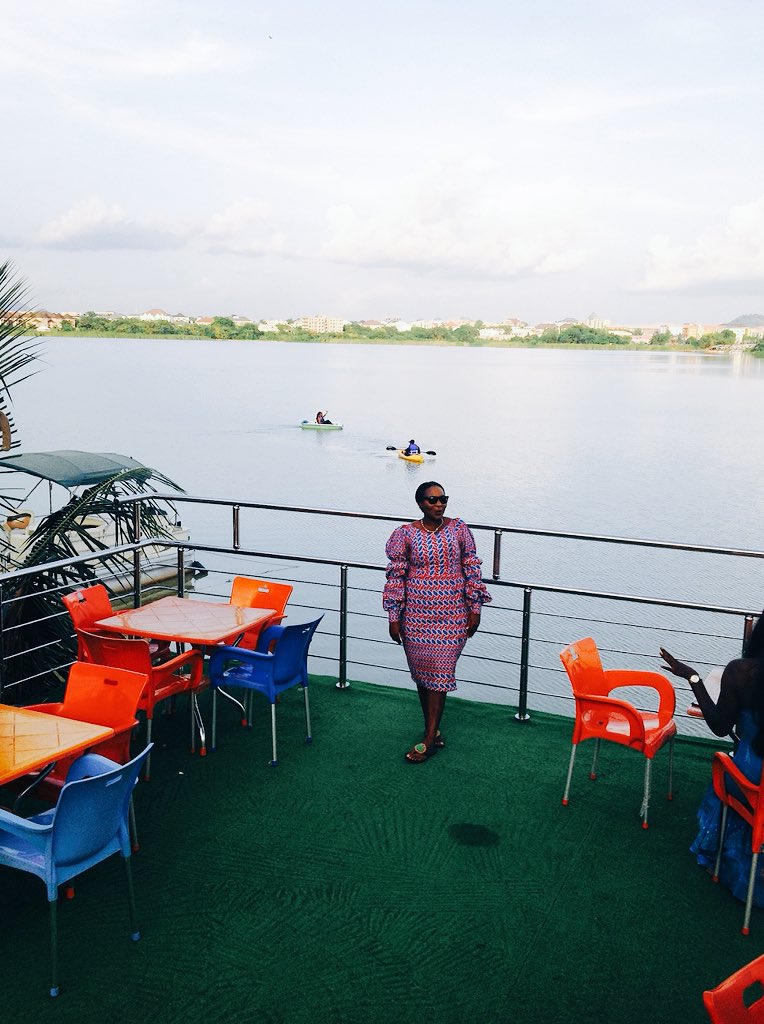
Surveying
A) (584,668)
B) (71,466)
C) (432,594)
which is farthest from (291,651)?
(71,466)

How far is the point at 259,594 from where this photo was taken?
6059mm

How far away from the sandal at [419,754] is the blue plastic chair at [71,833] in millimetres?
2109

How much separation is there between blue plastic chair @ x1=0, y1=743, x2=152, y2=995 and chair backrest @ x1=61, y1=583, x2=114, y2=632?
195cm

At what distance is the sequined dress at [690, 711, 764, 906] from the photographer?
366 cm

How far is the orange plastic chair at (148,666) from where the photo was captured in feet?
15.6

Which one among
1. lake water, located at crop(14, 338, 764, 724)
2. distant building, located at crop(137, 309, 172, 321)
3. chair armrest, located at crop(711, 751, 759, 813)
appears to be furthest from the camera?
distant building, located at crop(137, 309, 172, 321)

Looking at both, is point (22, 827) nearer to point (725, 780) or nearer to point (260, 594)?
point (725, 780)

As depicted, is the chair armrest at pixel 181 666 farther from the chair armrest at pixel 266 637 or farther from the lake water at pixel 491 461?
the lake water at pixel 491 461

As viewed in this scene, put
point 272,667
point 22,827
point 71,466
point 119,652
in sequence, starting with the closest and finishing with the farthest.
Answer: point 22,827 → point 119,652 → point 272,667 → point 71,466

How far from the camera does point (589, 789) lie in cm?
484

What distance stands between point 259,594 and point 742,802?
11.1 feet

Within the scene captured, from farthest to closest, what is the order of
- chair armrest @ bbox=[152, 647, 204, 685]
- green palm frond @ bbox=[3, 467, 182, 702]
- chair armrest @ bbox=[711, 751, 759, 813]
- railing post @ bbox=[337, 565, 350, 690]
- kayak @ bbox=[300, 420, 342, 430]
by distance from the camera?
1. kayak @ bbox=[300, 420, 342, 430]
2. railing post @ bbox=[337, 565, 350, 690]
3. green palm frond @ bbox=[3, 467, 182, 702]
4. chair armrest @ bbox=[152, 647, 204, 685]
5. chair armrest @ bbox=[711, 751, 759, 813]

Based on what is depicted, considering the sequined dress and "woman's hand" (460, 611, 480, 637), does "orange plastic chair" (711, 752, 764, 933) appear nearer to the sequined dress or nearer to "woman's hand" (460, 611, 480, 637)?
the sequined dress

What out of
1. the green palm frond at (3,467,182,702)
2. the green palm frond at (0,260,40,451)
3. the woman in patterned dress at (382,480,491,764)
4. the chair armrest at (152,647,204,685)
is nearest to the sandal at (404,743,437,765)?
the woman in patterned dress at (382,480,491,764)
